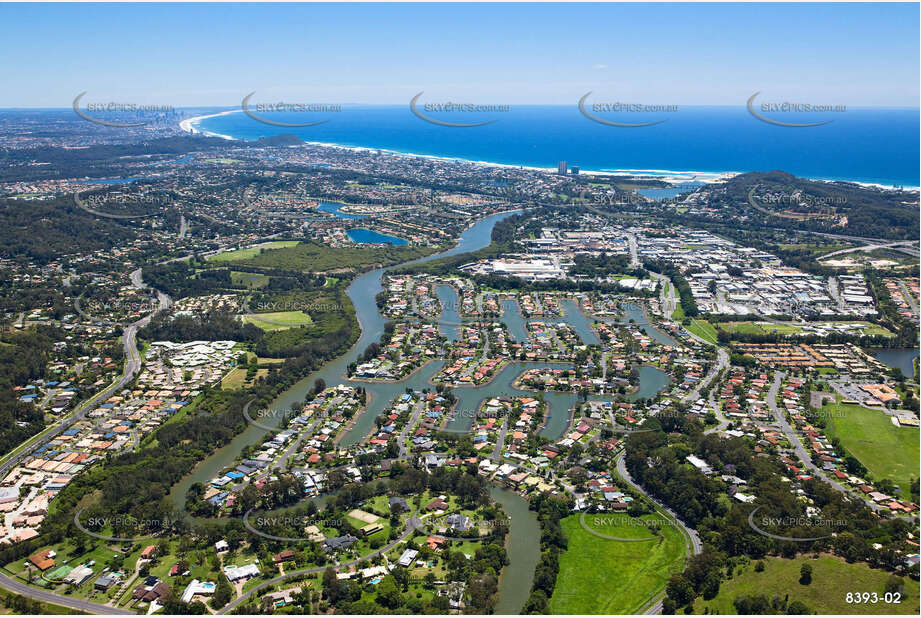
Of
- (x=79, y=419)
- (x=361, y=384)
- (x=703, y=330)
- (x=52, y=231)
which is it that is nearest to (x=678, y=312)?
(x=703, y=330)

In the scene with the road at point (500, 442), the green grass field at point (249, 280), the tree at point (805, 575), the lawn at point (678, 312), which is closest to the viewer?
the tree at point (805, 575)

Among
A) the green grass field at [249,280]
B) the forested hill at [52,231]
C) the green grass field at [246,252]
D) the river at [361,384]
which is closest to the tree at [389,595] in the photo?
the river at [361,384]

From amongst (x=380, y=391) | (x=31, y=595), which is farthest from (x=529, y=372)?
(x=31, y=595)

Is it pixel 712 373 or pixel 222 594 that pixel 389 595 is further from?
pixel 712 373

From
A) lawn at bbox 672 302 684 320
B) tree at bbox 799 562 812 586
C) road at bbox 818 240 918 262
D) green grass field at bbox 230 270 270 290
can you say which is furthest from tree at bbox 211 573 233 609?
road at bbox 818 240 918 262

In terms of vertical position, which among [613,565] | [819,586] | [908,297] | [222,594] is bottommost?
[613,565]

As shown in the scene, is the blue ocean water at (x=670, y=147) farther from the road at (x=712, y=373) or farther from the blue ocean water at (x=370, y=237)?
the road at (x=712, y=373)
